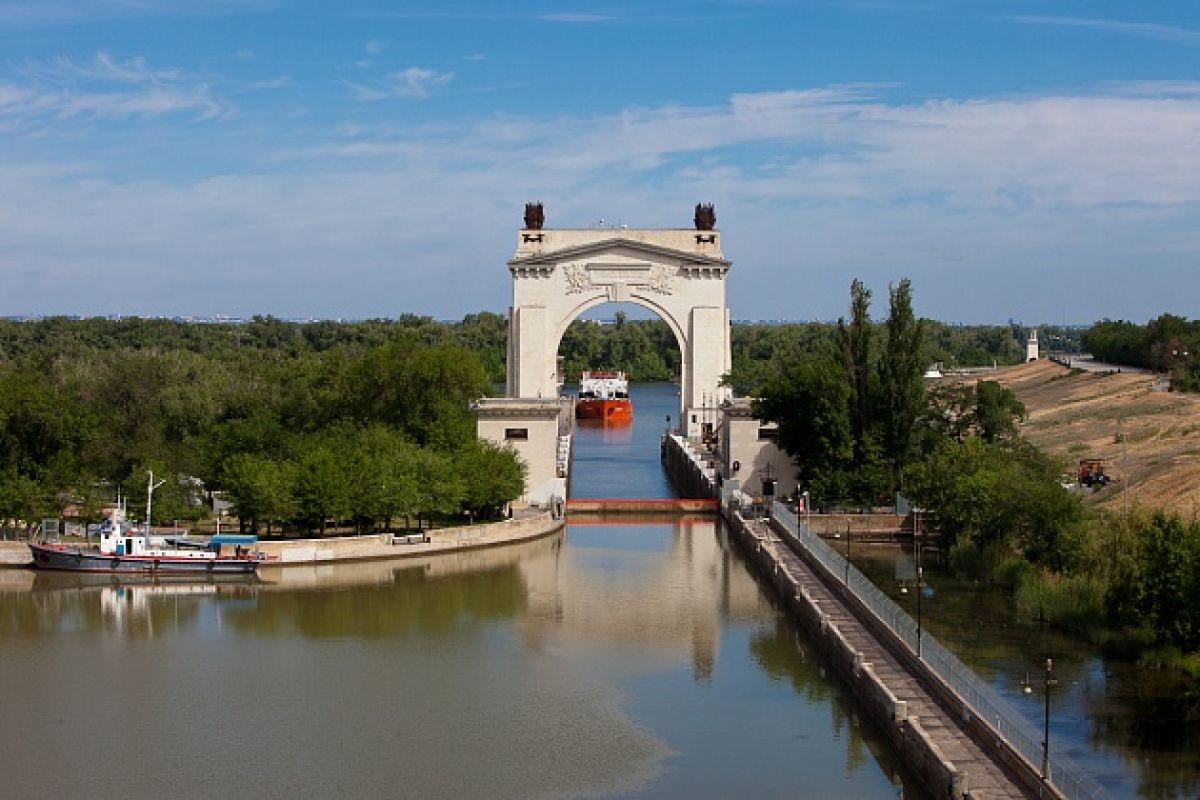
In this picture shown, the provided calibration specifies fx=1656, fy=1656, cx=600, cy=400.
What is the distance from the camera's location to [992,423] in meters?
51.3

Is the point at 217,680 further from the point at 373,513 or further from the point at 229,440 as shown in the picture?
the point at 229,440

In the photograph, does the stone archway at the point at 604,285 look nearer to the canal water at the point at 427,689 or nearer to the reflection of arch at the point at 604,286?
the reflection of arch at the point at 604,286

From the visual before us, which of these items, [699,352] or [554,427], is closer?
[554,427]

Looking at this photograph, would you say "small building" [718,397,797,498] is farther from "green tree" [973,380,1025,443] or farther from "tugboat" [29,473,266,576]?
"tugboat" [29,473,266,576]

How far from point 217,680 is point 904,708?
11524mm

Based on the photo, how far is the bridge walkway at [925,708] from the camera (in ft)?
65.4

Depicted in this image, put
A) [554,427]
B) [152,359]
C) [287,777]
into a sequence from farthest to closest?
[152,359] < [554,427] < [287,777]

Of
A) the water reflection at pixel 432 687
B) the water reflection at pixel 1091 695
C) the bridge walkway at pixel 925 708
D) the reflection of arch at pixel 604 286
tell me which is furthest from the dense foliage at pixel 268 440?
the water reflection at pixel 1091 695

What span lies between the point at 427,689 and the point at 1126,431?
43032 mm

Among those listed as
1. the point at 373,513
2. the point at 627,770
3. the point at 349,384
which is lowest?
the point at 627,770

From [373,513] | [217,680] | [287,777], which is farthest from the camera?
[373,513]

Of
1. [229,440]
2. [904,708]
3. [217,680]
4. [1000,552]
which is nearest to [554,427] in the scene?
[229,440]

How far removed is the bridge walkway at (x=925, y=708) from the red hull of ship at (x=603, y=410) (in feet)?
193

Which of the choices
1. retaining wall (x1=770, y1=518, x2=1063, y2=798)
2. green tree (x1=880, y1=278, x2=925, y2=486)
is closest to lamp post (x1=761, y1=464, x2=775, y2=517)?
green tree (x1=880, y1=278, x2=925, y2=486)
